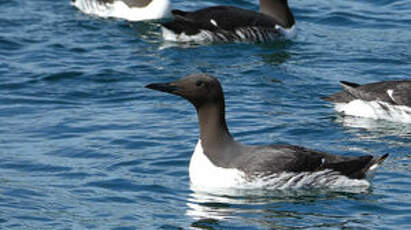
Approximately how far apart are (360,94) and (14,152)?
4708 mm

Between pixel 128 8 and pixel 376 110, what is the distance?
7.08 meters

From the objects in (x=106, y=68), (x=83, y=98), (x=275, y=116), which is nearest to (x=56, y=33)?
(x=106, y=68)

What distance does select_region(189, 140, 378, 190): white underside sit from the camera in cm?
1045

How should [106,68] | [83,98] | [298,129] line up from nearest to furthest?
[298,129] → [83,98] → [106,68]

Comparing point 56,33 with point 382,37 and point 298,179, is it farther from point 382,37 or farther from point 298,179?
point 298,179

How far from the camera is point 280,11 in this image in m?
18.5

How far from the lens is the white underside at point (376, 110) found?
1363 cm

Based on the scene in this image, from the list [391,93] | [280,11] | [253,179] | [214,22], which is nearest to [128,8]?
[214,22]

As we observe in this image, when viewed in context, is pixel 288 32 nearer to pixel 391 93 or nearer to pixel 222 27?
pixel 222 27

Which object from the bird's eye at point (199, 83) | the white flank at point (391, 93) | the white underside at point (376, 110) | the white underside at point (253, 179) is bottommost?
the white underside at point (253, 179)

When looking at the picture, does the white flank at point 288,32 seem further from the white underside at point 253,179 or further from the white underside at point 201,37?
the white underside at point 253,179

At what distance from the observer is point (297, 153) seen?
10.6 metres

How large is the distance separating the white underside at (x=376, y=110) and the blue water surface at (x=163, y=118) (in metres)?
0.16

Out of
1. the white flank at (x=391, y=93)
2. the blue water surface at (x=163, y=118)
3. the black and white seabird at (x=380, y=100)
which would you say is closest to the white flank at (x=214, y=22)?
the blue water surface at (x=163, y=118)
